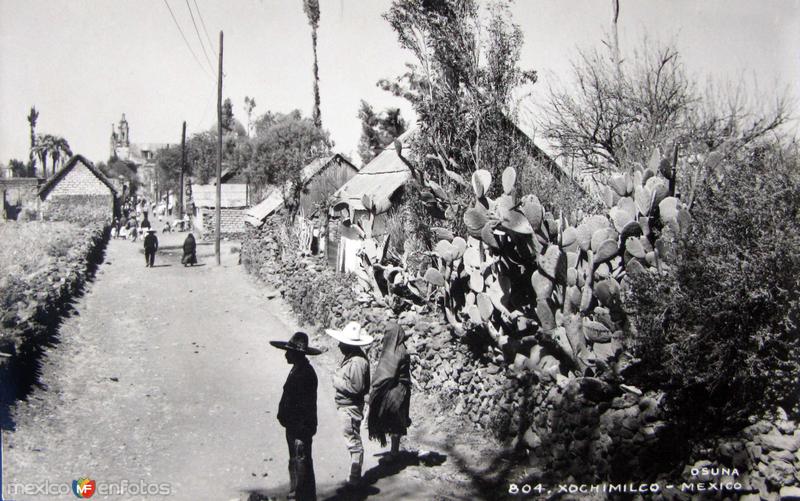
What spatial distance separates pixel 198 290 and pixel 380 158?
23.1 ft

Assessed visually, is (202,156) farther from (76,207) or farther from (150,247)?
→ (150,247)

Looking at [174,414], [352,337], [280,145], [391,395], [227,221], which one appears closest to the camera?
[352,337]

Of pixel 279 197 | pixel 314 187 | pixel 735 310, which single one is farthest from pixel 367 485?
pixel 279 197

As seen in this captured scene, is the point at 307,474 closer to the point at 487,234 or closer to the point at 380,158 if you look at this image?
the point at 487,234

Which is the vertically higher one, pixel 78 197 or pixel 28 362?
pixel 78 197

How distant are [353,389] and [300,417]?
2.46 ft

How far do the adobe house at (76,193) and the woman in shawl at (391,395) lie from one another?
30.9 m

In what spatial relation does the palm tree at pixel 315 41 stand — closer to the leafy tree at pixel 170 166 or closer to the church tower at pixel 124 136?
the leafy tree at pixel 170 166

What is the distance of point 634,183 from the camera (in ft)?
21.9

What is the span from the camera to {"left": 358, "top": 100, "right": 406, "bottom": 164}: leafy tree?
3509 centimetres

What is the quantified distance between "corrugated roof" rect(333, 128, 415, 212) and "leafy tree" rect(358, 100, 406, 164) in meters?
16.2

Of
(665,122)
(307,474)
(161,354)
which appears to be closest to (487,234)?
(307,474)

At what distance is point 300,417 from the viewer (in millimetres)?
5469

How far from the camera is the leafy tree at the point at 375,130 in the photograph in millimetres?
35094
